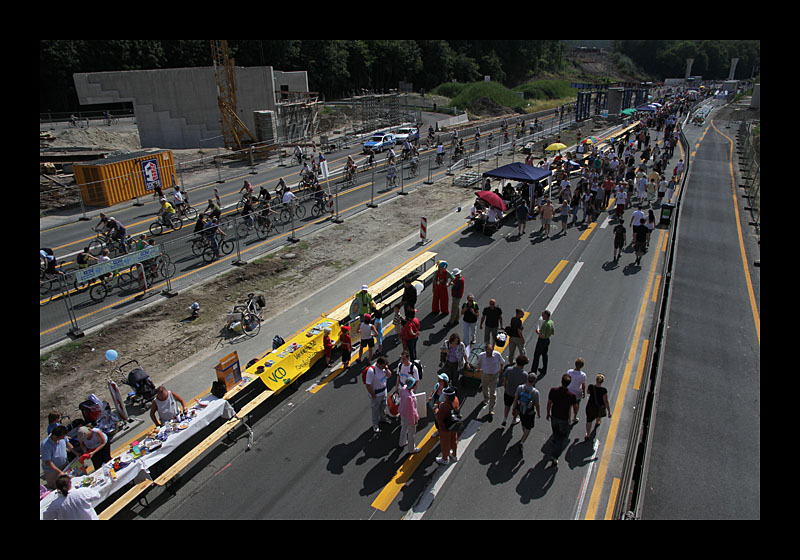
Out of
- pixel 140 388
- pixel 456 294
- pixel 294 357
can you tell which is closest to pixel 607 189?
pixel 456 294

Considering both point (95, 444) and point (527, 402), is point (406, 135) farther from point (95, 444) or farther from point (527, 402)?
point (95, 444)

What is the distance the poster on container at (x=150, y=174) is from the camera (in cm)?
2738

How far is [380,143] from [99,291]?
2921 centimetres

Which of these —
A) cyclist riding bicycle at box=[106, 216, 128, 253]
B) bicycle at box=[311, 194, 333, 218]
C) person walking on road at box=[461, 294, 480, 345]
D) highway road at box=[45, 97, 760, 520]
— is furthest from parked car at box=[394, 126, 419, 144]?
person walking on road at box=[461, 294, 480, 345]

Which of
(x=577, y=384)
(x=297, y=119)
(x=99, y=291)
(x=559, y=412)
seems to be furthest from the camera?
(x=297, y=119)

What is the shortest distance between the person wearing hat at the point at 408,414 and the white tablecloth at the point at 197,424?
339 cm

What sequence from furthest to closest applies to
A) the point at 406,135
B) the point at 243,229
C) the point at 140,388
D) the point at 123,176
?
the point at 406,135 → the point at 123,176 → the point at 243,229 → the point at 140,388

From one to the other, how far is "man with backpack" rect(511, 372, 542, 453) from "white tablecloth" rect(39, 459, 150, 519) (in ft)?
21.0

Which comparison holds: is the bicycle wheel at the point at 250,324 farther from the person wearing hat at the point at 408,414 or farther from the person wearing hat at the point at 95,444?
the person wearing hat at the point at 408,414

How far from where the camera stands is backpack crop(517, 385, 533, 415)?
8.82 meters

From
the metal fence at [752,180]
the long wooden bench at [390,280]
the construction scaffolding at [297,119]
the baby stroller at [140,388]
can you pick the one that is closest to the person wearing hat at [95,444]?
the baby stroller at [140,388]

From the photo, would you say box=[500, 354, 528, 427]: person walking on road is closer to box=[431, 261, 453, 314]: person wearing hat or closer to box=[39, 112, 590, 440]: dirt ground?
box=[431, 261, 453, 314]: person wearing hat

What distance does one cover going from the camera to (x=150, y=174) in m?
27.7

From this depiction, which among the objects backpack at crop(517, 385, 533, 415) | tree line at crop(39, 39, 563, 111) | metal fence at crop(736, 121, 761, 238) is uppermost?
tree line at crop(39, 39, 563, 111)
